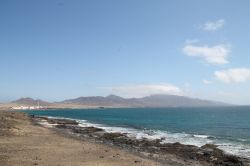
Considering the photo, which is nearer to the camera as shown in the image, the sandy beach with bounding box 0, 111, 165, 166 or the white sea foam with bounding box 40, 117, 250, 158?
the sandy beach with bounding box 0, 111, 165, 166

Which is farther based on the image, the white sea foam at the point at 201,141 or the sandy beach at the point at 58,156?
the white sea foam at the point at 201,141

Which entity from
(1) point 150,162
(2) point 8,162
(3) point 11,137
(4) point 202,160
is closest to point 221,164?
(4) point 202,160

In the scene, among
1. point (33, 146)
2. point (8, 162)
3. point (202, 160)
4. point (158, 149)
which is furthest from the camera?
point (158, 149)

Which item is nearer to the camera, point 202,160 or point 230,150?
point 202,160

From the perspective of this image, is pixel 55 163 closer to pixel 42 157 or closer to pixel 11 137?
pixel 42 157

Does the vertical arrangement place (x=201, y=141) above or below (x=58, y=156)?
below

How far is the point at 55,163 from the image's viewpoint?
987 inches

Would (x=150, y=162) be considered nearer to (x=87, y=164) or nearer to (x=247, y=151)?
(x=87, y=164)

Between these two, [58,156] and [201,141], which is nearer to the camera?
[58,156]

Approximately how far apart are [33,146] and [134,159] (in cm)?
1117

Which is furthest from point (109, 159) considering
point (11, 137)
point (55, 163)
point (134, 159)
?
point (11, 137)

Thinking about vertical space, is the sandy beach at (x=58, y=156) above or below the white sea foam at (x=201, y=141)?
above

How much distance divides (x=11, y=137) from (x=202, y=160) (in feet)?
73.2

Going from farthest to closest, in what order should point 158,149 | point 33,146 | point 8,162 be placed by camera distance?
point 158,149 < point 33,146 < point 8,162
